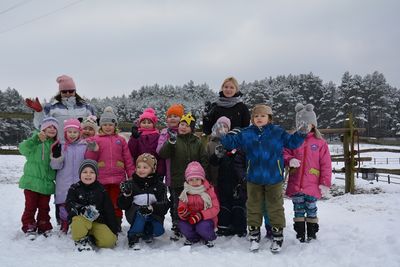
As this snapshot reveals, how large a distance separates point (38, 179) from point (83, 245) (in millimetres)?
1263

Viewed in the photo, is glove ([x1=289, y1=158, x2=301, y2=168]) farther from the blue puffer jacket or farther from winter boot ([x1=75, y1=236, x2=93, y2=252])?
winter boot ([x1=75, y1=236, x2=93, y2=252])

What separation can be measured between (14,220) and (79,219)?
1.86m

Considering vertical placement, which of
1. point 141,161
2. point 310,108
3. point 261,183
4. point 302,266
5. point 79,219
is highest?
point 310,108

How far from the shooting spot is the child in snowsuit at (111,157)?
15.7ft

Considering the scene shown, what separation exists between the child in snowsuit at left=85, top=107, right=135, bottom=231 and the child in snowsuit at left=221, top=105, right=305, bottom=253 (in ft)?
4.83

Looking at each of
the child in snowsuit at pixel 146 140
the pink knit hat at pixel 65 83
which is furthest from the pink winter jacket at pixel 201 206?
the pink knit hat at pixel 65 83

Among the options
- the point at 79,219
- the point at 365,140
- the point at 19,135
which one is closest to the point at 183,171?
the point at 79,219

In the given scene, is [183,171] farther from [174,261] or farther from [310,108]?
[310,108]

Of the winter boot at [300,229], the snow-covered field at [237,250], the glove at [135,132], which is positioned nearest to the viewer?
the snow-covered field at [237,250]

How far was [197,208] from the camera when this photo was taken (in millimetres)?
4402

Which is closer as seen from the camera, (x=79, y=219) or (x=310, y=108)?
(x=79, y=219)

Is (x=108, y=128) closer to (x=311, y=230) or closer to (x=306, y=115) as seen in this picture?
(x=306, y=115)

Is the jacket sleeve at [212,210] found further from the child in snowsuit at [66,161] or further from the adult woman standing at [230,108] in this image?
the child in snowsuit at [66,161]

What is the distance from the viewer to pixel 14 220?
17.4 feet
